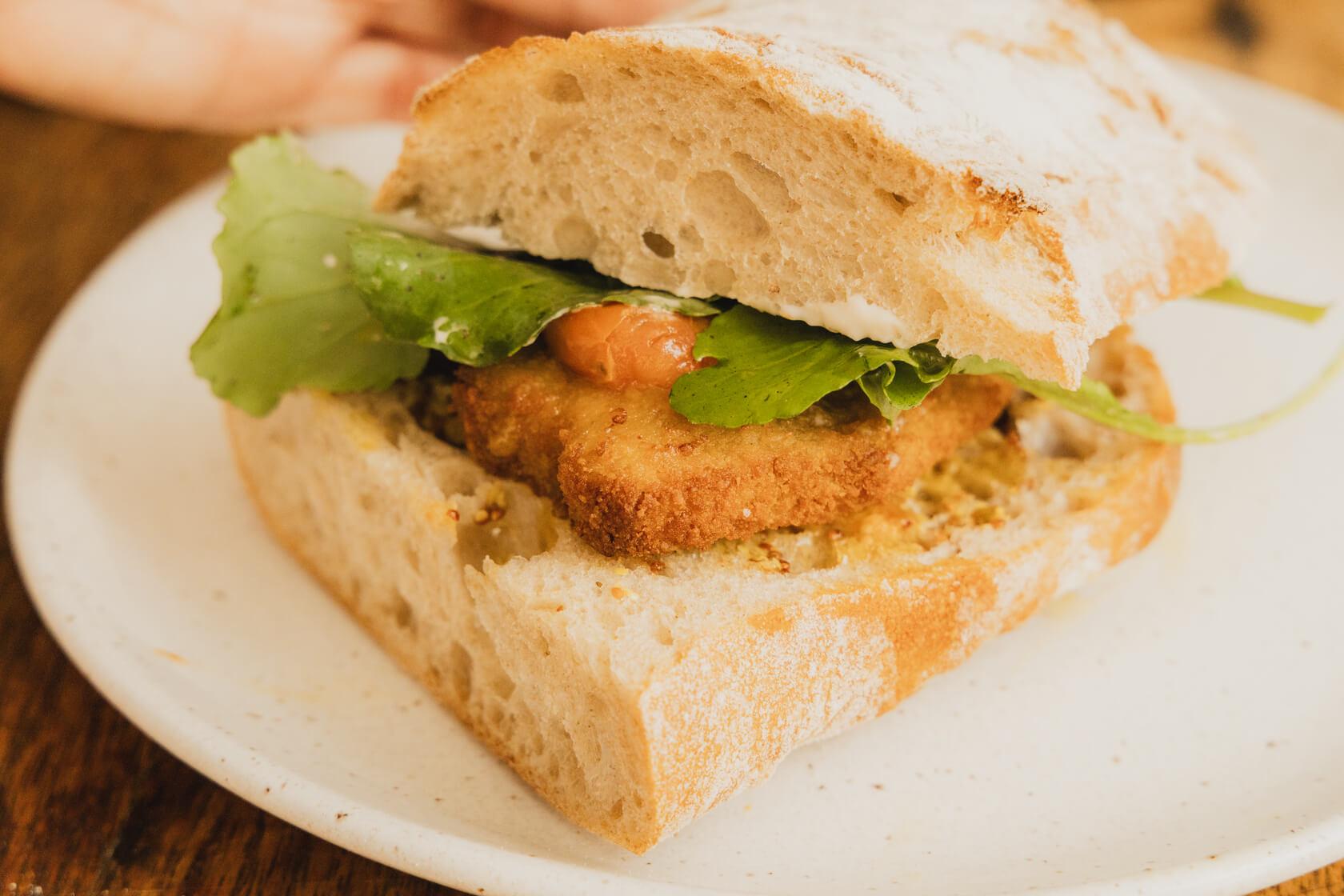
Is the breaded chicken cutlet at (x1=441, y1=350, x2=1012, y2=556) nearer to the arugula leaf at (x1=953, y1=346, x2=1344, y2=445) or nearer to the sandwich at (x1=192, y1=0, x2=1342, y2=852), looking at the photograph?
the sandwich at (x1=192, y1=0, x2=1342, y2=852)

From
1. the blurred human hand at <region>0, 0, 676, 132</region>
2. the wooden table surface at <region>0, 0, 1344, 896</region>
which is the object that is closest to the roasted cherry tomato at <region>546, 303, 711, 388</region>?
the wooden table surface at <region>0, 0, 1344, 896</region>

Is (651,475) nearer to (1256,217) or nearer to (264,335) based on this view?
(264,335)

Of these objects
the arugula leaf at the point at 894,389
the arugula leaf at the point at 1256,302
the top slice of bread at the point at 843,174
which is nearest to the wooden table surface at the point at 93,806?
the arugula leaf at the point at 894,389

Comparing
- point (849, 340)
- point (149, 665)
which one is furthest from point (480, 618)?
point (849, 340)

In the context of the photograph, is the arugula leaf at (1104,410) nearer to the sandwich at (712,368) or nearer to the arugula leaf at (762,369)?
the sandwich at (712,368)

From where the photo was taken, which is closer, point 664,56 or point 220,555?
point 664,56

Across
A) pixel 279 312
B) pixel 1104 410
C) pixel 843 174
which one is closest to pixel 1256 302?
pixel 1104 410
